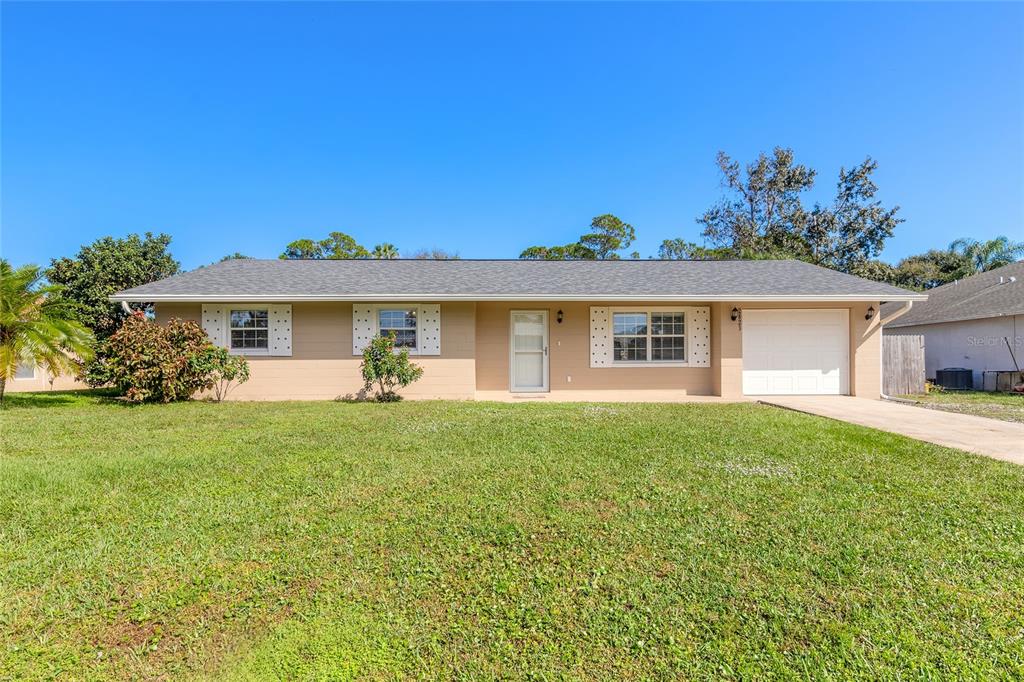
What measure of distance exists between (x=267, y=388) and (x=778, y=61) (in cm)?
1525

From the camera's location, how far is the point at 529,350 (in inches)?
436

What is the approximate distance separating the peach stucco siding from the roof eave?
513 millimetres

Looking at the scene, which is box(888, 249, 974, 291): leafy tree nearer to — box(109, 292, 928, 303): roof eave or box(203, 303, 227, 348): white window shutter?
box(109, 292, 928, 303): roof eave

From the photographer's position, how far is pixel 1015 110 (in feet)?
38.6

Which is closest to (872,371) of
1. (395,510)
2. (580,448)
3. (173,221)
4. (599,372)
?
(599,372)

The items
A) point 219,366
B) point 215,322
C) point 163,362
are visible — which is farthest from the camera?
point 215,322

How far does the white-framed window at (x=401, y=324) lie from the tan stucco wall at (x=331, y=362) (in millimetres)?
581

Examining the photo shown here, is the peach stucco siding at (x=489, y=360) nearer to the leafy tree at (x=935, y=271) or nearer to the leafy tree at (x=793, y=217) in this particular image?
the leafy tree at (x=793, y=217)

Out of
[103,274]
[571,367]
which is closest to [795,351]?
[571,367]

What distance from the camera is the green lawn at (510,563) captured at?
78.8 inches

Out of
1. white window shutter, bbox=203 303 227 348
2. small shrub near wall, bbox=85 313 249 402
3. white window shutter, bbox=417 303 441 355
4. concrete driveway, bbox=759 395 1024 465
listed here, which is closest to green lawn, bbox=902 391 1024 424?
concrete driveway, bbox=759 395 1024 465

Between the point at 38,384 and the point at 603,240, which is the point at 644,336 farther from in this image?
the point at 603,240

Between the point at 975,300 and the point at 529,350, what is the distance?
1718cm

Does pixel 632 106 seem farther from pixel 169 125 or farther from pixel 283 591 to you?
pixel 283 591
